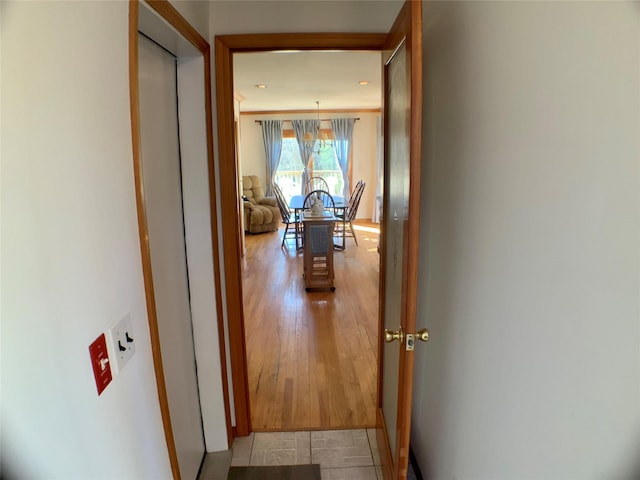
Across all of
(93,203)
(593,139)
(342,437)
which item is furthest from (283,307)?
(593,139)

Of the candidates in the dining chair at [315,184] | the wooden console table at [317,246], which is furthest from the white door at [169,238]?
the dining chair at [315,184]

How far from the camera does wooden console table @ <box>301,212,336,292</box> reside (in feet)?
13.6

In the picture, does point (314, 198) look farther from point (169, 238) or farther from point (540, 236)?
point (540, 236)

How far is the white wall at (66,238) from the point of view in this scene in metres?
0.62

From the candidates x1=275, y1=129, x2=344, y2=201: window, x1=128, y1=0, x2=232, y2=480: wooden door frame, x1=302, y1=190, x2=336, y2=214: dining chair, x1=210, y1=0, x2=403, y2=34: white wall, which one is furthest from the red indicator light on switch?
x1=275, y1=129, x2=344, y2=201: window

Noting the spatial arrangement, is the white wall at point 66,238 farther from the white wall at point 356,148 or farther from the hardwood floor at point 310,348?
the white wall at point 356,148

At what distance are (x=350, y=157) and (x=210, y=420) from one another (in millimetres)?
7136

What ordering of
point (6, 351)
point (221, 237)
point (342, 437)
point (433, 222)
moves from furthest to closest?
point (342, 437) < point (221, 237) < point (433, 222) < point (6, 351)

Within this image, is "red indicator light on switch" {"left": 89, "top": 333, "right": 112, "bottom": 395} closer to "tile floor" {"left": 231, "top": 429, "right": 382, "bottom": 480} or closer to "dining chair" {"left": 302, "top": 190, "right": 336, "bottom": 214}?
"tile floor" {"left": 231, "top": 429, "right": 382, "bottom": 480}

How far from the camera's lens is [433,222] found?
5.17 feet

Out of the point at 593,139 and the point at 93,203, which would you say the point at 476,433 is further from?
the point at 93,203

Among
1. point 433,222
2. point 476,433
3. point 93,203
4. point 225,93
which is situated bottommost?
point 476,433

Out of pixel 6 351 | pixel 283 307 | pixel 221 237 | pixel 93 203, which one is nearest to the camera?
pixel 6 351

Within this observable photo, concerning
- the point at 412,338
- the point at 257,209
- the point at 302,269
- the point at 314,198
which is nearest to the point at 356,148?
the point at 257,209
